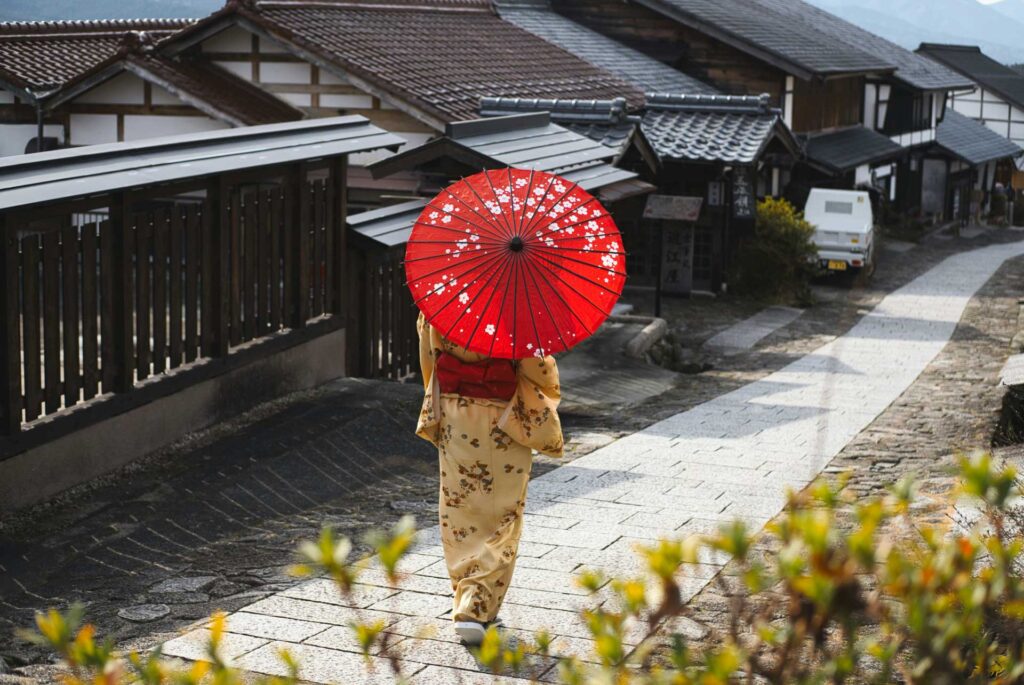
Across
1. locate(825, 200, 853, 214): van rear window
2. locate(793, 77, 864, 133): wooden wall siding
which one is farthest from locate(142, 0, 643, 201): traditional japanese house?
locate(793, 77, 864, 133): wooden wall siding

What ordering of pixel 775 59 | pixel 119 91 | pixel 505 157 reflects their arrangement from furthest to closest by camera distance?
pixel 775 59 → pixel 119 91 → pixel 505 157

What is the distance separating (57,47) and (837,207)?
1620cm

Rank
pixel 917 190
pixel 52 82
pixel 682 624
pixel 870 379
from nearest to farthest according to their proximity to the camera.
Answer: pixel 682 624, pixel 870 379, pixel 52 82, pixel 917 190

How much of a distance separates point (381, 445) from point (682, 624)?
4.27m

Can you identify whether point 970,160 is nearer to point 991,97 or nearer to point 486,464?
point 991,97

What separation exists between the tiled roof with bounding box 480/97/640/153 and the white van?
27.3 ft

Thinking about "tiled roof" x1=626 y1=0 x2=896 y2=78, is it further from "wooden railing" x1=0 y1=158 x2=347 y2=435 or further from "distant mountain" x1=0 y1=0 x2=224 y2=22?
"distant mountain" x1=0 y1=0 x2=224 y2=22

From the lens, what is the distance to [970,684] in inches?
112

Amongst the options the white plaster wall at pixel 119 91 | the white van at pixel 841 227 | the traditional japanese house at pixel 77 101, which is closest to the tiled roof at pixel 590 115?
the traditional japanese house at pixel 77 101

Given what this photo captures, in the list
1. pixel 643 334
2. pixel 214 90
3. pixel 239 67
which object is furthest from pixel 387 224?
pixel 239 67

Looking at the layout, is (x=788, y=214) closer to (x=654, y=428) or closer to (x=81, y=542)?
(x=654, y=428)

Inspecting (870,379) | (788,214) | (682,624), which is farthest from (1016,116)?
(682,624)

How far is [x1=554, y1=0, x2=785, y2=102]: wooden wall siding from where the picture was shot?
95.9ft

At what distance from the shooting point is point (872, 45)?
1646 inches
